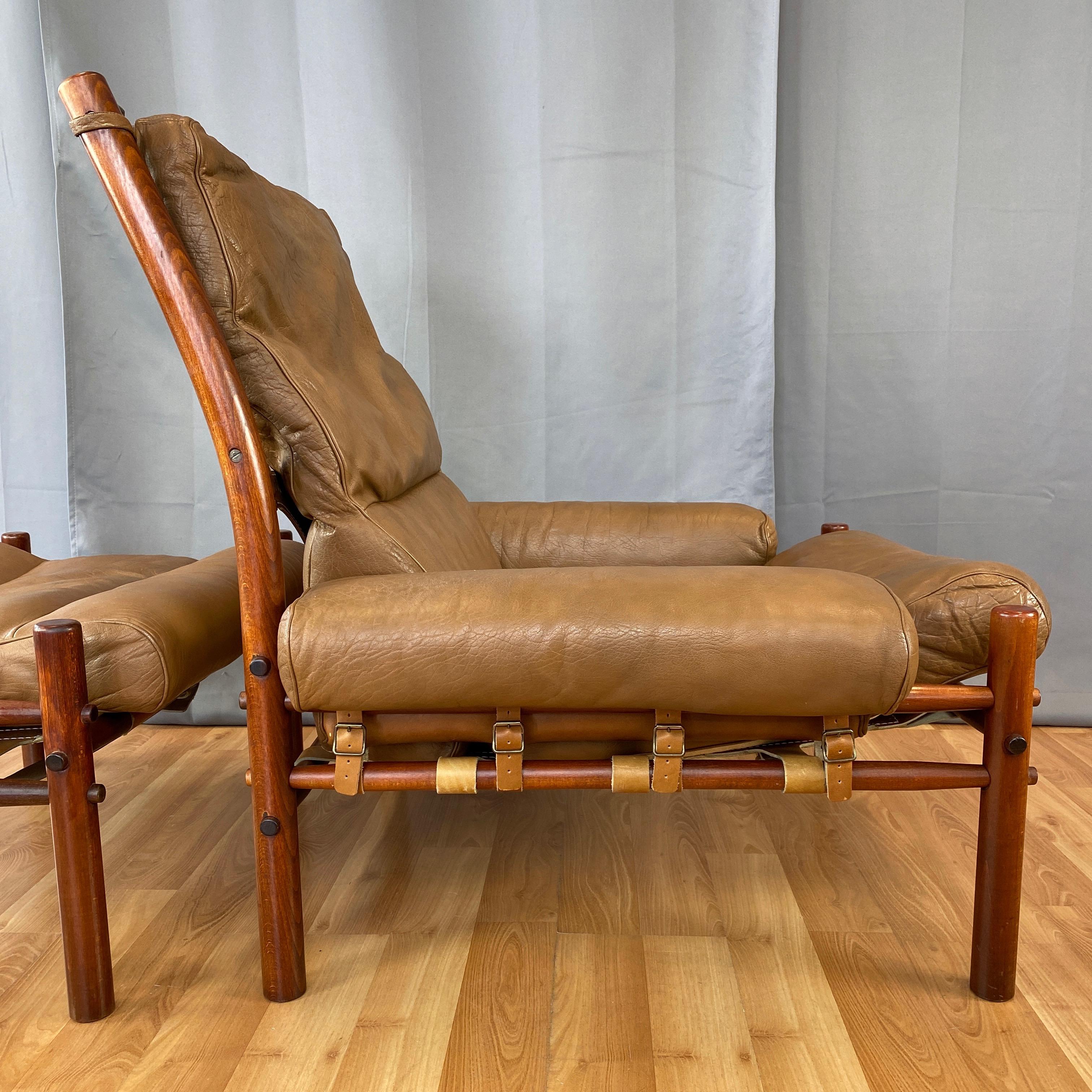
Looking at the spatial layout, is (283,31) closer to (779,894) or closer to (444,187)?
(444,187)

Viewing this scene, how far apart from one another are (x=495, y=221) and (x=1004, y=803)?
1.55m

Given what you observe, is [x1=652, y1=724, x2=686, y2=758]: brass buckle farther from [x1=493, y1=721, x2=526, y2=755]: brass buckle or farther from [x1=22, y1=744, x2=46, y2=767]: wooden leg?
[x1=22, y1=744, x2=46, y2=767]: wooden leg

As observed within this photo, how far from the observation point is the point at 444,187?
6.84 ft

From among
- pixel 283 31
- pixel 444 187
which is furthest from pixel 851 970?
pixel 283 31

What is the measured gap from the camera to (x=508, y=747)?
1.05m

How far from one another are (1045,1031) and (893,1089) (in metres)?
0.22

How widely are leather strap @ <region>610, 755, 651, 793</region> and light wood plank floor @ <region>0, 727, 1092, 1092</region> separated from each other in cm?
27

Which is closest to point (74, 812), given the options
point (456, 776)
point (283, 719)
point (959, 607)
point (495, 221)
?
point (283, 719)

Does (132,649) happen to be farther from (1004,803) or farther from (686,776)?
(1004,803)

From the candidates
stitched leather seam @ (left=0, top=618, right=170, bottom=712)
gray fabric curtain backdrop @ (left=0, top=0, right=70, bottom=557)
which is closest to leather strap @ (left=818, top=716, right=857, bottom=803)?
stitched leather seam @ (left=0, top=618, right=170, bottom=712)

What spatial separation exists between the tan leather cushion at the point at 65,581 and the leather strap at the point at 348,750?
1.35 ft

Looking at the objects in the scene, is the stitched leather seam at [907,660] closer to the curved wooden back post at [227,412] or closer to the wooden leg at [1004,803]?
the wooden leg at [1004,803]

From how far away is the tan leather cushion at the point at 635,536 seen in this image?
5.40 feet

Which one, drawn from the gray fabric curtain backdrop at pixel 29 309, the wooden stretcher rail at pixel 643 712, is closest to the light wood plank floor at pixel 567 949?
the wooden stretcher rail at pixel 643 712
